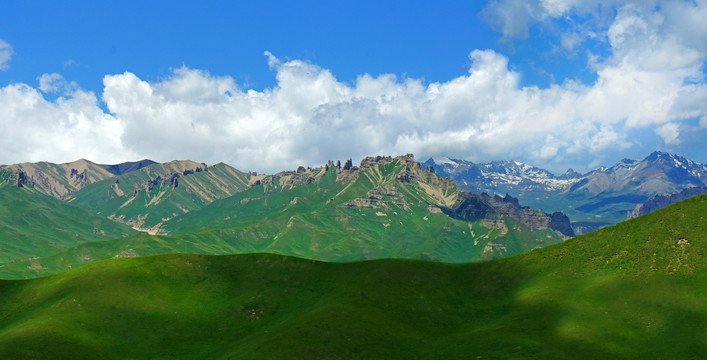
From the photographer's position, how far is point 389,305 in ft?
449

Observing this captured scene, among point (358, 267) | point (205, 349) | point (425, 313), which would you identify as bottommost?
point (205, 349)

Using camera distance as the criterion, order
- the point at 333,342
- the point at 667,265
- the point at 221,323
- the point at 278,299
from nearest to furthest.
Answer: the point at 333,342
the point at 667,265
the point at 221,323
the point at 278,299

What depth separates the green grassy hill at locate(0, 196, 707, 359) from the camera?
107m

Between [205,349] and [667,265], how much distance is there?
110879 millimetres

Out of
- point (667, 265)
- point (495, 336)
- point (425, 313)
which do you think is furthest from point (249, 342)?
point (667, 265)

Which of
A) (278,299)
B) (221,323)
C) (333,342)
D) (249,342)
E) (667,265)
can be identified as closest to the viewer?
(333,342)

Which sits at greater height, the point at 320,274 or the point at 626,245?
the point at 626,245

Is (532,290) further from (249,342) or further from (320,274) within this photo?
(249,342)

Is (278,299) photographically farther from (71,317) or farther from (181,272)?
(71,317)

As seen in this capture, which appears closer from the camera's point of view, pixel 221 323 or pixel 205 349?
pixel 205 349

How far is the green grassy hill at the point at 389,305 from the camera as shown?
107m

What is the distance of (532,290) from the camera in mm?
139000

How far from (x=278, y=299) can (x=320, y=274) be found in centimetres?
1868

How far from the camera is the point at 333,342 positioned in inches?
4326
